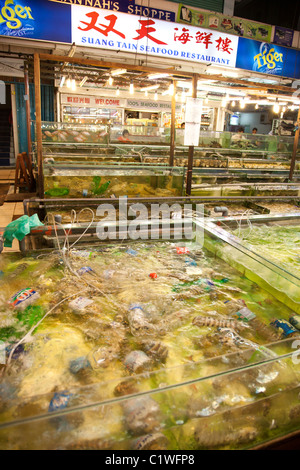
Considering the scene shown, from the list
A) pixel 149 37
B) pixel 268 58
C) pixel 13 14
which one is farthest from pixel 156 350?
pixel 268 58

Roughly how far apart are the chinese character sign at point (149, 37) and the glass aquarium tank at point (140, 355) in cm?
556

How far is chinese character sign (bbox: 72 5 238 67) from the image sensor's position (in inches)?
263

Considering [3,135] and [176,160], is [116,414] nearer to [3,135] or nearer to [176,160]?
[176,160]

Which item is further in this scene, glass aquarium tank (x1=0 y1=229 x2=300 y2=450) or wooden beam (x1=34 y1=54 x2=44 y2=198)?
wooden beam (x1=34 y1=54 x2=44 y2=198)

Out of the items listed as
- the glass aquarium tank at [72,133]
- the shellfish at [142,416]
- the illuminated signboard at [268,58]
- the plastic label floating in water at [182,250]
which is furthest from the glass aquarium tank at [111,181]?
the illuminated signboard at [268,58]

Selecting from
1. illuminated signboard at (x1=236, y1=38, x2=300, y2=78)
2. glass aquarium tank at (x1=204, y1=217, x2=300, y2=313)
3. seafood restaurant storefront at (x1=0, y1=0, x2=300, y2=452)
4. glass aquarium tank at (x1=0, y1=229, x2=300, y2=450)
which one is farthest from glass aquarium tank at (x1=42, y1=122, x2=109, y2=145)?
glass aquarium tank at (x1=0, y1=229, x2=300, y2=450)

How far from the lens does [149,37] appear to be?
286 inches

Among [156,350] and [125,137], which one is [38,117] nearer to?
[156,350]

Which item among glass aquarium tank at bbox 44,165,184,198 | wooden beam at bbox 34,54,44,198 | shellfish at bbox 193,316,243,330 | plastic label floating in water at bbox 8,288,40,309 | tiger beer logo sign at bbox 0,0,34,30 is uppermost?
tiger beer logo sign at bbox 0,0,34,30

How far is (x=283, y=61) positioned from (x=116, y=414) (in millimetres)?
10779

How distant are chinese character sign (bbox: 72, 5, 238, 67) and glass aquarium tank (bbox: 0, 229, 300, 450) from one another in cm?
556

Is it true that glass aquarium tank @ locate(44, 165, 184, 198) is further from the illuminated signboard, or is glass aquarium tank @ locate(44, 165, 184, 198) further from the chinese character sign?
the illuminated signboard

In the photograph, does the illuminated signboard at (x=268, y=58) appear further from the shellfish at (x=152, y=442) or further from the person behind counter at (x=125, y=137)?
the shellfish at (x=152, y=442)

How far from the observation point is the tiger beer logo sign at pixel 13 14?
20.0 ft
